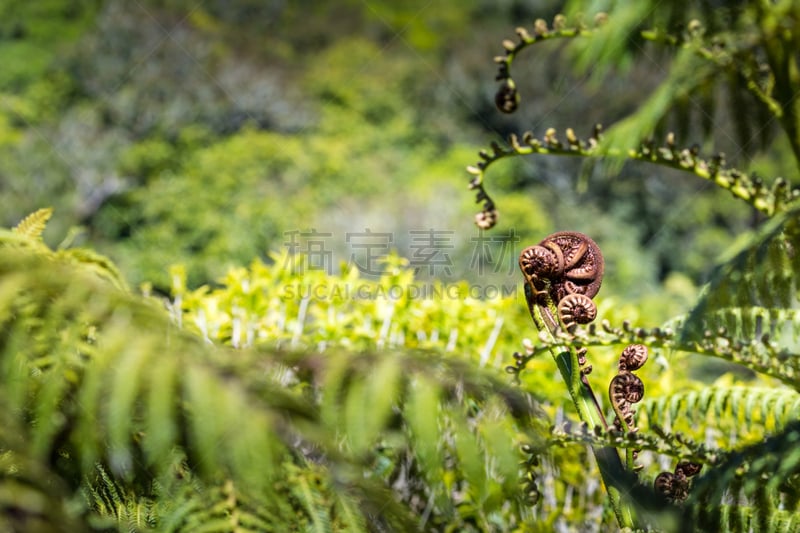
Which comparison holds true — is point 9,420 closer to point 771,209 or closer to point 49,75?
point 771,209

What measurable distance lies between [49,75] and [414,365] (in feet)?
37.0

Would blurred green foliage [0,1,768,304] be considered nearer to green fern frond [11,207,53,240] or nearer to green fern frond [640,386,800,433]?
green fern frond [640,386,800,433]

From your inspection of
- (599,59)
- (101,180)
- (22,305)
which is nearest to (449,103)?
(101,180)

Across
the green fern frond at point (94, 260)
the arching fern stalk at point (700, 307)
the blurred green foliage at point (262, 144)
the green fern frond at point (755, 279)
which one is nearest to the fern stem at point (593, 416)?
the arching fern stalk at point (700, 307)

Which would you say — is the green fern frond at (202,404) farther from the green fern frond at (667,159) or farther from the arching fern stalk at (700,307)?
the green fern frond at (667,159)

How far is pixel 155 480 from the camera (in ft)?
2.72

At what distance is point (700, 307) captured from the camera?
1.13 meters

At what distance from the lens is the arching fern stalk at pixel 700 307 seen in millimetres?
951

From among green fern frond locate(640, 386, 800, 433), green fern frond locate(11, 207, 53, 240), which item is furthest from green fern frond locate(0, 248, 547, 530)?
green fern frond locate(640, 386, 800, 433)

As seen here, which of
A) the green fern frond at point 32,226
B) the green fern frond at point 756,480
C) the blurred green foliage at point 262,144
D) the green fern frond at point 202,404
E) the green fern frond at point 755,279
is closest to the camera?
the green fern frond at point 202,404

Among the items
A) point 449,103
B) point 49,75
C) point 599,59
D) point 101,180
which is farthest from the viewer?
point 449,103

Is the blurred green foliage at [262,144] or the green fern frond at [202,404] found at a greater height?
the blurred green foliage at [262,144]

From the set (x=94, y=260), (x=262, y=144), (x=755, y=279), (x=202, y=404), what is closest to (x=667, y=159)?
(x=755, y=279)

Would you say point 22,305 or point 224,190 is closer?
point 22,305
